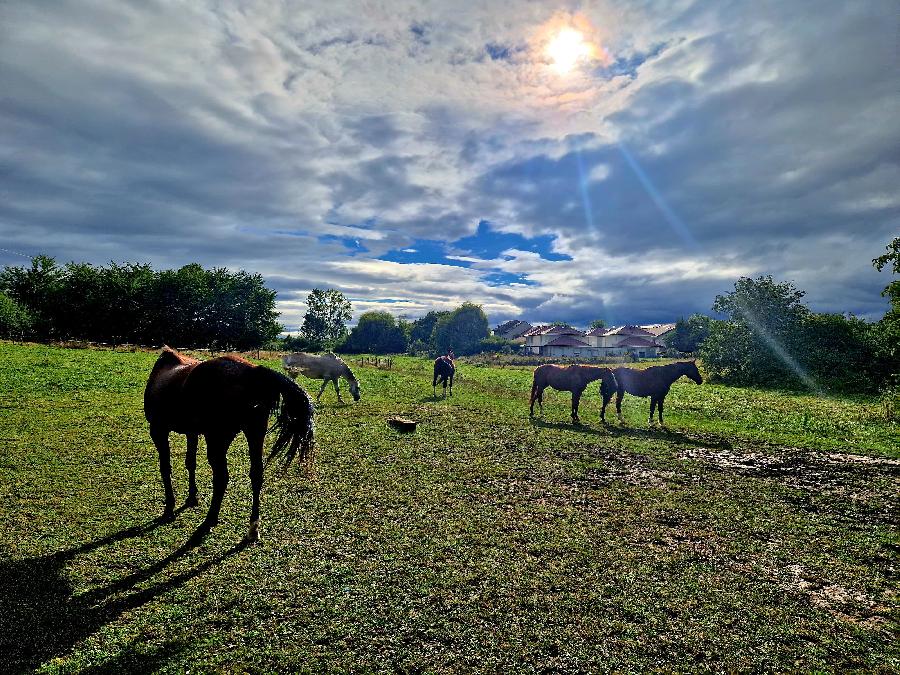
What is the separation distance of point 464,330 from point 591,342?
33218 millimetres

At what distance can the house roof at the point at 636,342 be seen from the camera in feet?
→ 326

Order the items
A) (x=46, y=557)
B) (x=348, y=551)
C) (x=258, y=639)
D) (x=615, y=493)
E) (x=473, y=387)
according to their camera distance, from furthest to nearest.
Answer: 1. (x=473, y=387)
2. (x=615, y=493)
3. (x=348, y=551)
4. (x=46, y=557)
5. (x=258, y=639)

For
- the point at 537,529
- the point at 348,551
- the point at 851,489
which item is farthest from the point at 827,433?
the point at 348,551

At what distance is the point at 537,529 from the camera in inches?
295

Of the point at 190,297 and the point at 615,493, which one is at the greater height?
the point at 190,297

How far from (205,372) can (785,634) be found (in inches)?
321

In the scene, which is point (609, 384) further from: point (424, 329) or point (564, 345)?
point (424, 329)

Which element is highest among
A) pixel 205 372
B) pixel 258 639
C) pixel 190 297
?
pixel 190 297

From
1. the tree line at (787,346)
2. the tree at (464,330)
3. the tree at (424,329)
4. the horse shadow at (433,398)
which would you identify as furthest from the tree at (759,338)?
the tree at (424,329)

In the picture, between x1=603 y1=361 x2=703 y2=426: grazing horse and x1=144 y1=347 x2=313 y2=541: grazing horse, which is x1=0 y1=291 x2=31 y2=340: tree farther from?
x1=603 y1=361 x2=703 y2=426: grazing horse

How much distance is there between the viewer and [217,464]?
671cm

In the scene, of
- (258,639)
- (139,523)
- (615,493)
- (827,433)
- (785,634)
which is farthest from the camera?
(827,433)

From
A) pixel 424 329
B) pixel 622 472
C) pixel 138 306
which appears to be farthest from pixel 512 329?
pixel 622 472

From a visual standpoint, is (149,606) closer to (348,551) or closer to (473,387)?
(348,551)
